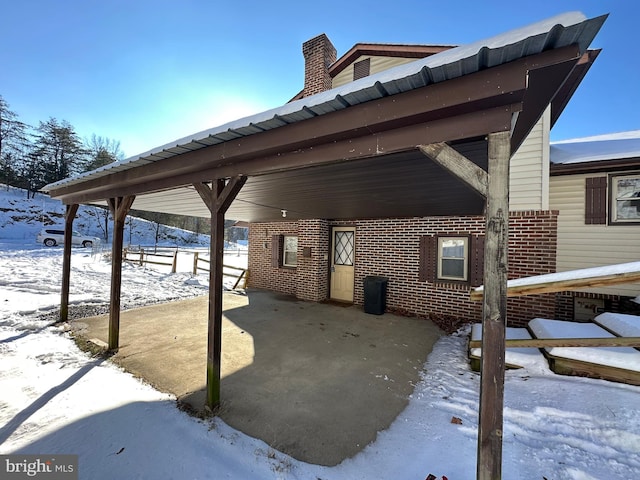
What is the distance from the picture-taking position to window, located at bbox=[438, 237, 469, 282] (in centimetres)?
627

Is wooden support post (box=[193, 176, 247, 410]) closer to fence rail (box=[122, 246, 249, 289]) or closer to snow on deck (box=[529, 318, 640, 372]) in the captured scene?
Answer: snow on deck (box=[529, 318, 640, 372])

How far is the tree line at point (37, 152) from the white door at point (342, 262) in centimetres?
3562

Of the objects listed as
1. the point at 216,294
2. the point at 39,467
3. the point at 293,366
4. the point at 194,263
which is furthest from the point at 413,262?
the point at 194,263

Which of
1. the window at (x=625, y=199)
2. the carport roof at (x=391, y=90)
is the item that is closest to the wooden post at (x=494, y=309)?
the carport roof at (x=391, y=90)

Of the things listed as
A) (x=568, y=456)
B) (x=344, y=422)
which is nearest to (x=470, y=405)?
(x=568, y=456)

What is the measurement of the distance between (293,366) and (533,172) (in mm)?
5688

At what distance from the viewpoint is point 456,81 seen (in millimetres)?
1501

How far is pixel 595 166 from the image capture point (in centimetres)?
491

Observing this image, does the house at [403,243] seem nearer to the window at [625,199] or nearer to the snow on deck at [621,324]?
the window at [625,199]

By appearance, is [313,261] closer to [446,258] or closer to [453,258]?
[446,258]

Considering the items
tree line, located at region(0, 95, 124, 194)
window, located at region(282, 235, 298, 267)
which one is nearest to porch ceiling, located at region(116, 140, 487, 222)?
window, located at region(282, 235, 298, 267)

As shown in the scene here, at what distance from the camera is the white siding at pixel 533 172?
505cm

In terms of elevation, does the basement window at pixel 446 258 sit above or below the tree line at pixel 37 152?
below

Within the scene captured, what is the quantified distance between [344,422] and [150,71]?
769cm
